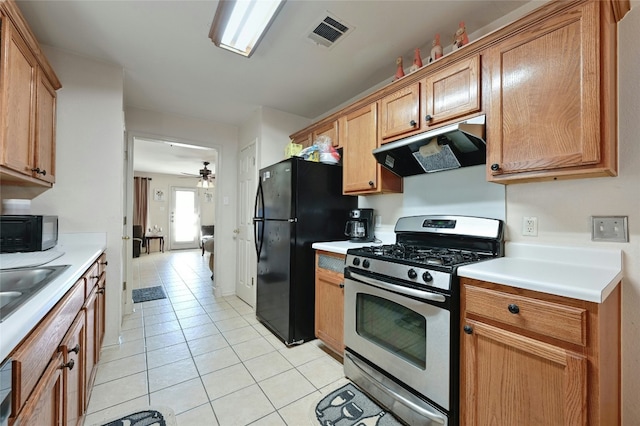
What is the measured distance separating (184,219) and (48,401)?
28.1 feet

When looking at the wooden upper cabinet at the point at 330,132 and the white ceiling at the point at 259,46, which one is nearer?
the white ceiling at the point at 259,46

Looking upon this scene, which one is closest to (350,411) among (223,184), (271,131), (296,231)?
(296,231)

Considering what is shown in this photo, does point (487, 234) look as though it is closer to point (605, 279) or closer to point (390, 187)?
point (605, 279)

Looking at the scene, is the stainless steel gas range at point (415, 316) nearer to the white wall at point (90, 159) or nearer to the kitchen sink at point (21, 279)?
the kitchen sink at point (21, 279)

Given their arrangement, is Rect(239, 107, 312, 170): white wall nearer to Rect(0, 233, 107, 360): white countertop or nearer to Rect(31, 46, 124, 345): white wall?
Rect(31, 46, 124, 345): white wall

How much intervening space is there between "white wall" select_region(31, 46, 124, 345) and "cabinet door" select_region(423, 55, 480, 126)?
246 centimetres

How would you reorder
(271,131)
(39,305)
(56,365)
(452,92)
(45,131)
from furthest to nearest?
1. (271,131)
2. (45,131)
3. (452,92)
4. (56,365)
5. (39,305)

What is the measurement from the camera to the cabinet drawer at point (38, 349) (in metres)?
0.67

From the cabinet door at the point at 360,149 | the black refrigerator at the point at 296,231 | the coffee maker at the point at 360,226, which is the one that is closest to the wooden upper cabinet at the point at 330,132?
the cabinet door at the point at 360,149

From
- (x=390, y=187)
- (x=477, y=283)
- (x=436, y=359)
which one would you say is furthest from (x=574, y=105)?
(x=436, y=359)

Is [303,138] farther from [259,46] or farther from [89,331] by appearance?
[89,331]

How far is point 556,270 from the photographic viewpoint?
4.07 feet

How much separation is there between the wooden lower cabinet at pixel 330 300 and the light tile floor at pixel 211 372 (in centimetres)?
17

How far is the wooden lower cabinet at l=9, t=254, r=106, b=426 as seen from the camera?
2.30 feet
